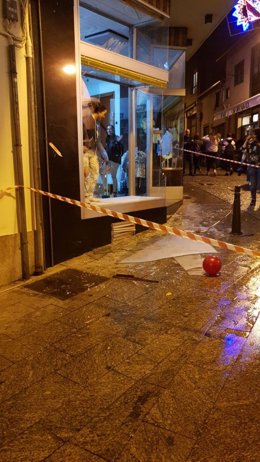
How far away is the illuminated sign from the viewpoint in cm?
1279

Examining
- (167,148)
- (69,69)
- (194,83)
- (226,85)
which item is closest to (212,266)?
(69,69)

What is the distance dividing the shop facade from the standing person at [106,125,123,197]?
0.25 ft

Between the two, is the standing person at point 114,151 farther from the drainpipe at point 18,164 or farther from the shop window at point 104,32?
the drainpipe at point 18,164

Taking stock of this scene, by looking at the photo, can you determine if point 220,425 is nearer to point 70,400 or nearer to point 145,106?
point 70,400

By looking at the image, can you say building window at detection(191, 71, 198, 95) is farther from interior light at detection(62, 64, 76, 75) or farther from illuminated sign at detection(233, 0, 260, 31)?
interior light at detection(62, 64, 76, 75)

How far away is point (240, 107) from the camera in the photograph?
2530 cm

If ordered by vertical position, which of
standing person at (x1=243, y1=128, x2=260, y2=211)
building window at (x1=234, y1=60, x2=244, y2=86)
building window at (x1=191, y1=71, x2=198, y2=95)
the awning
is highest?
building window at (x1=191, y1=71, x2=198, y2=95)

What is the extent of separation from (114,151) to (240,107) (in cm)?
1913

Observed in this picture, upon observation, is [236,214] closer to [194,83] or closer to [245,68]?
[245,68]

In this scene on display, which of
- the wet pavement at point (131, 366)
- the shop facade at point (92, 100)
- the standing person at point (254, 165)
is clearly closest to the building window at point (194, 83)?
the standing person at point (254, 165)

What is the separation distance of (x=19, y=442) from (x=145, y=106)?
797cm

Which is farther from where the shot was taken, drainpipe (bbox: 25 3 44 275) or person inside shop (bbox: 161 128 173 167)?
person inside shop (bbox: 161 128 173 167)

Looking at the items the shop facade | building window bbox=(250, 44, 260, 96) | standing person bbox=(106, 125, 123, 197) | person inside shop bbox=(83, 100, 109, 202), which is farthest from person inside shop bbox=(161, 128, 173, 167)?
building window bbox=(250, 44, 260, 96)

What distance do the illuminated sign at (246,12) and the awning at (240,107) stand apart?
31.9ft
